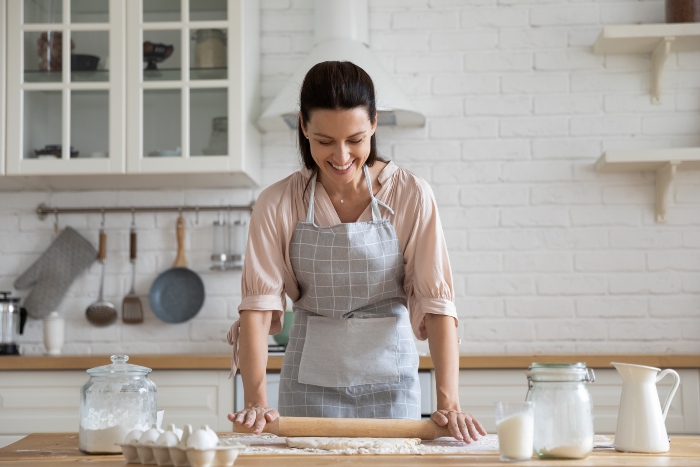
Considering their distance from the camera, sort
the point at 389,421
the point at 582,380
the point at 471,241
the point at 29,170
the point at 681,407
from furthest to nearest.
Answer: the point at 471,241 → the point at 29,170 → the point at 681,407 → the point at 389,421 → the point at 582,380

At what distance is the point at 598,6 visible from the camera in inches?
141

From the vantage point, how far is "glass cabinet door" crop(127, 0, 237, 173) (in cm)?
331

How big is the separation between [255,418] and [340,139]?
23.7 inches

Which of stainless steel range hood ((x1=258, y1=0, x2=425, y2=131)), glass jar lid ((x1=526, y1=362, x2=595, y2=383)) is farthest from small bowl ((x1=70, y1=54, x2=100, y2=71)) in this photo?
glass jar lid ((x1=526, y1=362, x2=595, y2=383))

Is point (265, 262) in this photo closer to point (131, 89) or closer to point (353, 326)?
point (353, 326)

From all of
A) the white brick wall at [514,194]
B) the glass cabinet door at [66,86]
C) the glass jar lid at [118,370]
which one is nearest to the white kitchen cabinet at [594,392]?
the white brick wall at [514,194]

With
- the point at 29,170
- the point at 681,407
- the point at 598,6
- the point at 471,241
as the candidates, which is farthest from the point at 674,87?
the point at 29,170

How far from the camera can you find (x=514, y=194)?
356 cm

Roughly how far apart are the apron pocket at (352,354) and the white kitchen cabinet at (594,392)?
43.8 inches

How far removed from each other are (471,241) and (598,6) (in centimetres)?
111

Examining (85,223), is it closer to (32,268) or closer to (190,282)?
(32,268)

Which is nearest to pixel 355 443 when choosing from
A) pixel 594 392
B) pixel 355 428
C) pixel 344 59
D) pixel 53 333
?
pixel 355 428

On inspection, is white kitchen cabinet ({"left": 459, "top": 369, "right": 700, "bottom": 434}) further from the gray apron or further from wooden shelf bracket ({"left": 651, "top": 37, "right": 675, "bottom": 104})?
wooden shelf bracket ({"left": 651, "top": 37, "right": 675, "bottom": 104})

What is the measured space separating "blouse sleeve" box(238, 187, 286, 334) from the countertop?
3.67ft
